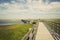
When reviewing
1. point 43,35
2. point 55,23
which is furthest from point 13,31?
point 55,23

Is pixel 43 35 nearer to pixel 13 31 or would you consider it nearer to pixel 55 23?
pixel 55 23

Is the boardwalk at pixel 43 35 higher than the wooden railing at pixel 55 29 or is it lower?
lower

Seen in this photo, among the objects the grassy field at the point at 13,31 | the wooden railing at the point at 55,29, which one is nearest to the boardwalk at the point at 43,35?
the wooden railing at the point at 55,29

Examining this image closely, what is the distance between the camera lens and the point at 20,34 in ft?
17.0

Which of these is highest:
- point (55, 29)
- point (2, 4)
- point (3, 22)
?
point (2, 4)

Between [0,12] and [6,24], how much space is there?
16.6 inches

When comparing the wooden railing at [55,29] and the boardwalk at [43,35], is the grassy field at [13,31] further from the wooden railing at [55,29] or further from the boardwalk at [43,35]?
the wooden railing at [55,29]

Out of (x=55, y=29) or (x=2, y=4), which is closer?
(x=2, y=4)

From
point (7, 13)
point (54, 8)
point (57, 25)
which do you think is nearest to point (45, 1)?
point (54, 8)

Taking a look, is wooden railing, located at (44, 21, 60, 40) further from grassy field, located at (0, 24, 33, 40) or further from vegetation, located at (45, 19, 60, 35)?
grassy field, located at (0, 24, 33, 40)

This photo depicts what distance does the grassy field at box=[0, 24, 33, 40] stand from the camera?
4.95 meters

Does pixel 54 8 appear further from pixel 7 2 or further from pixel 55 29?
pixel 7 2

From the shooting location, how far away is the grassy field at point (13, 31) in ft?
16.2

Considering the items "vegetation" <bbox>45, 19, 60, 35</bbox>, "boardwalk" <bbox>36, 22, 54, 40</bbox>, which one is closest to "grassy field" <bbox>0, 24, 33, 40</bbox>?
"boardwalk" <bbox>36, 22, 54, 40</bbox>
